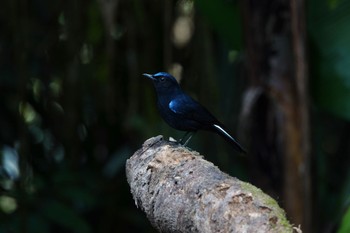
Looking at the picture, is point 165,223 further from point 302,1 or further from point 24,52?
point 24,52

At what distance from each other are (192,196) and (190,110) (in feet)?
5.93

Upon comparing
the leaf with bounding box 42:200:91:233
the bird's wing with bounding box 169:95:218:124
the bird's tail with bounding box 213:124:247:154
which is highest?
the bird's wing with bounding box 169:95:218:124

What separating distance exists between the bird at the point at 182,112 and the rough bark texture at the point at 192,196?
37.4 inches

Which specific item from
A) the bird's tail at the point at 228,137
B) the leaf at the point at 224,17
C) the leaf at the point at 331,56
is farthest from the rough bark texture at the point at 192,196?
the leaf at the point at 224,17

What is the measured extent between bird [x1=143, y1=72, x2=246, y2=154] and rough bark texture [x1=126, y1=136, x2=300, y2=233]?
95 cm

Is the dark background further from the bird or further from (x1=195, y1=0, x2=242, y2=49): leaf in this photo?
the bird

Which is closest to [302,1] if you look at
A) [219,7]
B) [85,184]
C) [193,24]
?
[219,7]

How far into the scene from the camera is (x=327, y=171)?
636 centimetres

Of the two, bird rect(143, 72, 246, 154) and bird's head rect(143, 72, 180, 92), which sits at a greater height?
bird's head rect(143, 72, 180, 92)

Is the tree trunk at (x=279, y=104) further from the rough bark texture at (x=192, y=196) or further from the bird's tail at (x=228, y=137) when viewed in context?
the rough bark texture at (x=192, y=196)

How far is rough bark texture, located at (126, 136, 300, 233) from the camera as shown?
2605mm

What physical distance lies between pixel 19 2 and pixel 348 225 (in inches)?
102

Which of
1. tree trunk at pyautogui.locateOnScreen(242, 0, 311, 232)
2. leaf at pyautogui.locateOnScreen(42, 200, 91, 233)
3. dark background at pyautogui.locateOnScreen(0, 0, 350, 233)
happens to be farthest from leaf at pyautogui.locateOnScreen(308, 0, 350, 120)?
leaf at pyautogui.locateOnScreen(42, 200, 91, 233)

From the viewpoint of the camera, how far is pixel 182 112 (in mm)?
4785
